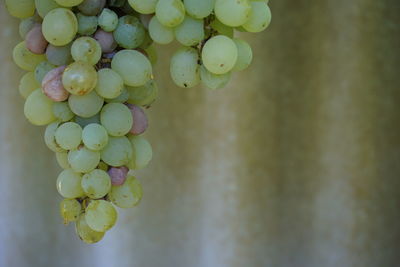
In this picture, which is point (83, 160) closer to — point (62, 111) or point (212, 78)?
Result: point (62, 111)

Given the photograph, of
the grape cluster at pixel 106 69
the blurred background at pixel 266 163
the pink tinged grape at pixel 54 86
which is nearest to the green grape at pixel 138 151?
the grape cluster at pixel 106 69

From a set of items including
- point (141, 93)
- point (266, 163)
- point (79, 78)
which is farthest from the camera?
point (266, 163)

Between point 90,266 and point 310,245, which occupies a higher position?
point 310,245

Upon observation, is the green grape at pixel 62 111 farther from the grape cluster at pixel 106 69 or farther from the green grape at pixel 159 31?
the green grape at pixel 159 31

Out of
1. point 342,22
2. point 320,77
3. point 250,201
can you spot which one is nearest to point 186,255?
point 250,201

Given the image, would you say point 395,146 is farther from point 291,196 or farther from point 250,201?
point 250,201

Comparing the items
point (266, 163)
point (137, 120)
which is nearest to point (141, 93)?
point (137, 120)

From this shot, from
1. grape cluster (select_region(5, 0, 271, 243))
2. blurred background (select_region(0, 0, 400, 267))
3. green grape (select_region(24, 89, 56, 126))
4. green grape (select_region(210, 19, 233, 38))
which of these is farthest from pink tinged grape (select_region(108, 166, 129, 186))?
blurred background (select_region(0, 0, 400, 267))
